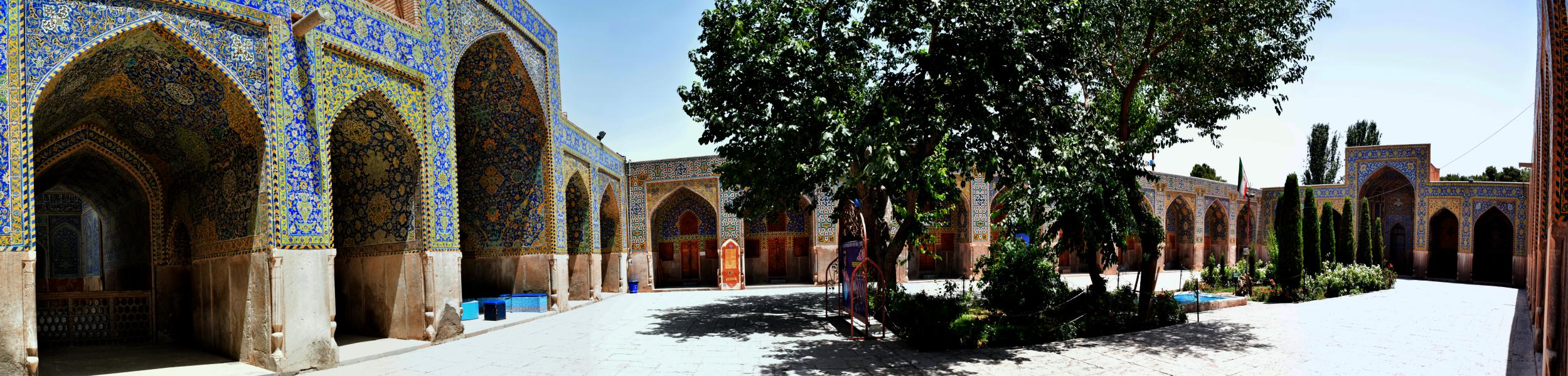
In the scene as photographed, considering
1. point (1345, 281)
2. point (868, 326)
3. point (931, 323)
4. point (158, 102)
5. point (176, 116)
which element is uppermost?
point (158, 102)

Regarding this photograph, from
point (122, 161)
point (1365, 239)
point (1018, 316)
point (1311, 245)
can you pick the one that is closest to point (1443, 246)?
point (1365, 239)

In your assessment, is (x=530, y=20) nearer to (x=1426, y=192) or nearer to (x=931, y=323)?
(x=931, y=323)

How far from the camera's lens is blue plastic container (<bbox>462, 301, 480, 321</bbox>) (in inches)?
515

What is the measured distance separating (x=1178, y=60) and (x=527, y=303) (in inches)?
473

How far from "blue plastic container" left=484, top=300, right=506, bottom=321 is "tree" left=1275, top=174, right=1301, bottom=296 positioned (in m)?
15.2

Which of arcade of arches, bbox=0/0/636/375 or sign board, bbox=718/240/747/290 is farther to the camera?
sign board, bbox=718/240/747/290

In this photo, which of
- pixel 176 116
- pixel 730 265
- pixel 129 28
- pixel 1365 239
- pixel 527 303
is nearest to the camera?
pixel 129 28

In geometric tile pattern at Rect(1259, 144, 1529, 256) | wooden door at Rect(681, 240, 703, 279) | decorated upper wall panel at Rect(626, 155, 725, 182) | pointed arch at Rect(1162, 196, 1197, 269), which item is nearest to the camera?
decorated upper wall panel at Rect(626, 155, 725, 182)

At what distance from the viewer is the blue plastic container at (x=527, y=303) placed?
14.6 m

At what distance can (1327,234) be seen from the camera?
1875 centimetres

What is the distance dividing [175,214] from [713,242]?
14.8 m

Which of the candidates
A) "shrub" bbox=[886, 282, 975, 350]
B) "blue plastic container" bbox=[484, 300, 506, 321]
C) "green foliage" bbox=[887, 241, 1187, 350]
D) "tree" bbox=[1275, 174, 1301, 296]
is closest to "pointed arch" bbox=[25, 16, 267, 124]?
"blue plastic container" bbox=[484, 300, 506, 321]

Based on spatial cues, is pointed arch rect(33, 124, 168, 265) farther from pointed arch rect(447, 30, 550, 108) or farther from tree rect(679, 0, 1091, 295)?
tree rect(679, 0, 1091, 295)

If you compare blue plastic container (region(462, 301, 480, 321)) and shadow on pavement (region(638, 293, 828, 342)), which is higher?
blue plastic container (region(462, 301, 480, 321))
